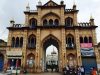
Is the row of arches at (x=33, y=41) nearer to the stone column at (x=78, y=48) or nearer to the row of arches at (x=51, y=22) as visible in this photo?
the stone column at (x=78, y=48)

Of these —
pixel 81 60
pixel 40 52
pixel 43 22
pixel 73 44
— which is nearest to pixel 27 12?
pixel 43 22

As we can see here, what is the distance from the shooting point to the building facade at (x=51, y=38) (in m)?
40.9

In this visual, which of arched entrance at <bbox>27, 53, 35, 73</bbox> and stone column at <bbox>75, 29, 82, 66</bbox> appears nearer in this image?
stone column at <bbox>75, 29, 82, 66</bbox>

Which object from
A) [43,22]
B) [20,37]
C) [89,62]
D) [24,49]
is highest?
[43,22]

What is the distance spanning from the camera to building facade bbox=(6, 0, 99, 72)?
1609 inches

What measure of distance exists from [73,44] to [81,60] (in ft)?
13.3

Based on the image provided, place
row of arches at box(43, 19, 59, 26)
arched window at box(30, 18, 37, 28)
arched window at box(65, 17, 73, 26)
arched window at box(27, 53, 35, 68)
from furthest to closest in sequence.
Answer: arched window at box(30, 18, 37, 28), row of arches at box(43, 19, 59, 26), arched window at box(65, 17, 73, 26), arched window at box(27, 53, 35, 68)

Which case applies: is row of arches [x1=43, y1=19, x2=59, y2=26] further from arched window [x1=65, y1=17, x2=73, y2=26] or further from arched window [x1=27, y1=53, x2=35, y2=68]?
arched window [x1=27, y1=53, x2=35, y2=68]

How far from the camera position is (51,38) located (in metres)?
43.0

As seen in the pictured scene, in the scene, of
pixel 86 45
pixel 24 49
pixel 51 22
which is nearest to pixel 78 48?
pixel 86 45

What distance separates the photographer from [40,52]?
41781mm

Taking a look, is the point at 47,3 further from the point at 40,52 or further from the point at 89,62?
the point at 89,62

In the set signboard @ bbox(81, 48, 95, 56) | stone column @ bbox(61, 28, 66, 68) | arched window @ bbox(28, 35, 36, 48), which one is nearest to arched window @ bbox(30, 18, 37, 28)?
arched window @ bbox(28, 35, 36, 48)

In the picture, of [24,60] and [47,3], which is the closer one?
[24,60]
